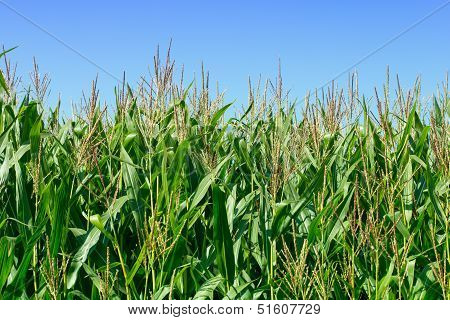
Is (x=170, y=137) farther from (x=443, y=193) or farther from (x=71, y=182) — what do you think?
(x=443, y=193)

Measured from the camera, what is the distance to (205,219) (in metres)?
3.41

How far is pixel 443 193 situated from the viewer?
3525mm

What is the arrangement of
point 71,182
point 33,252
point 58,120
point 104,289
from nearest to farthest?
point 104,289
point 33,252
point 71,182
point 58,120

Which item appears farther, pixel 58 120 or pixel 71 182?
pixel 58 120

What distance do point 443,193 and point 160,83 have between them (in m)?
1.84

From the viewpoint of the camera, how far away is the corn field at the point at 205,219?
315 centimetres

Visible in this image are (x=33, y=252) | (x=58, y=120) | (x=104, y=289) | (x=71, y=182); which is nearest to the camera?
(x=104, y=289)

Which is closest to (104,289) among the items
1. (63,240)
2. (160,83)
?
(63,240)

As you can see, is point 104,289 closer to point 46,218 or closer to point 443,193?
point 46,218

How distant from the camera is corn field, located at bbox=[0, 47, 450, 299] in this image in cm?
315
